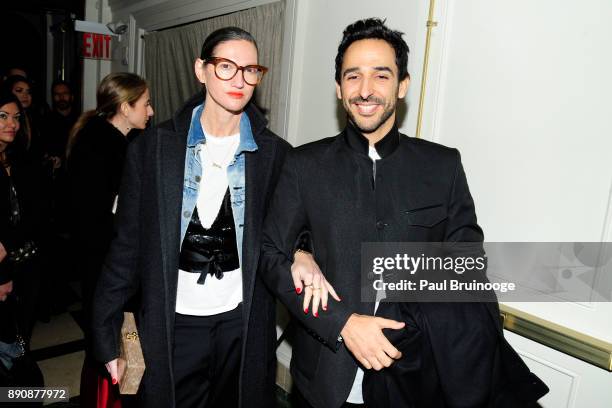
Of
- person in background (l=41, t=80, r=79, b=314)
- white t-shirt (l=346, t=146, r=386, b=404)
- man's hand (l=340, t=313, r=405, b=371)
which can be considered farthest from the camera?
person in background (l=41, t=80, r=79, b=314)

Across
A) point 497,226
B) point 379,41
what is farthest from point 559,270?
point 379,41

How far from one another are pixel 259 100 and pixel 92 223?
62.9 inches

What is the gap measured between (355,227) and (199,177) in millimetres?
679

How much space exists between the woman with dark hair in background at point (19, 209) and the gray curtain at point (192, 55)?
1.63 metres

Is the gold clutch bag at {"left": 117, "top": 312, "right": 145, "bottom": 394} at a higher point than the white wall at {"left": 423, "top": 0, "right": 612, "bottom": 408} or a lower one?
lower

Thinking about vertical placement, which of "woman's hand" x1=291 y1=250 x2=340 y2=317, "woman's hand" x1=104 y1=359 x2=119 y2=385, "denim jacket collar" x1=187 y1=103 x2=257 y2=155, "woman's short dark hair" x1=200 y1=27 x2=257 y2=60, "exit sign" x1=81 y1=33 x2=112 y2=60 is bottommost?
"woman's hand" x1=104 y1=359 x2=119 y2=385

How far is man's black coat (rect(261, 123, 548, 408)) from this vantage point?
143 cm

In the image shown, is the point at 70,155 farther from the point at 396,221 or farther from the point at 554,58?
the point at 554,58

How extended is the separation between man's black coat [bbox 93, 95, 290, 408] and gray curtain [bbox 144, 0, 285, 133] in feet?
5.52

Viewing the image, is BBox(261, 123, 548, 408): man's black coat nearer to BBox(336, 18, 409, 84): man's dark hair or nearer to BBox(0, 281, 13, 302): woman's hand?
BBox(336, 18, 409, 84): man's dark hair

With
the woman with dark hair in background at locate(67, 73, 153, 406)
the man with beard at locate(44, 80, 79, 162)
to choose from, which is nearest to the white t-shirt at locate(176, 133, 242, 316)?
the woman with dark hair in background at locate(67, 73, 153, 406)

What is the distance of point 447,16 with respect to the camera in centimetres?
228

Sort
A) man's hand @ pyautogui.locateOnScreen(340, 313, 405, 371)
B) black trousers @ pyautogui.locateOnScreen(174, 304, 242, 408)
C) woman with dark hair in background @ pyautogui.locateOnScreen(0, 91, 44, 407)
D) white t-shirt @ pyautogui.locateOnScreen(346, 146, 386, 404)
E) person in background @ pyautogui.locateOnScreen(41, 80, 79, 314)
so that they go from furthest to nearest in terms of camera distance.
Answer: person in background @ pyautogui.locateOnScreen(41, 80, 79, 314) < woman with dark hair in background @ pyautogui.locateOnScreen(0, 91, 44, 407) < black trousers @ pyautogui.locateOnScreen(174, 304, 242, 408) < white t-shirt @ pyautogui.locateOnScreen(346, 146, 386, 404) < man's hand @ pyautogui.locateOnScreen(340, 313, 405, 371)

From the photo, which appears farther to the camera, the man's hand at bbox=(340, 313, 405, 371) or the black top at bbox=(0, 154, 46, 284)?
the black top at bbox=(0, 154, 46, 284)
